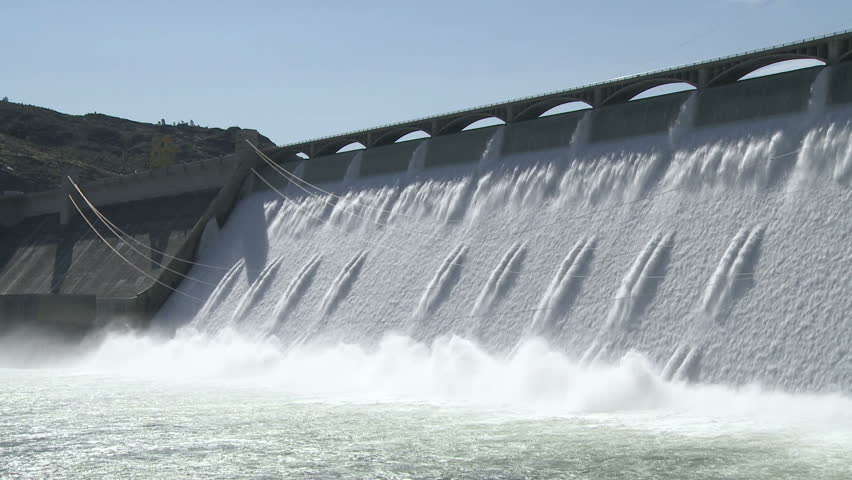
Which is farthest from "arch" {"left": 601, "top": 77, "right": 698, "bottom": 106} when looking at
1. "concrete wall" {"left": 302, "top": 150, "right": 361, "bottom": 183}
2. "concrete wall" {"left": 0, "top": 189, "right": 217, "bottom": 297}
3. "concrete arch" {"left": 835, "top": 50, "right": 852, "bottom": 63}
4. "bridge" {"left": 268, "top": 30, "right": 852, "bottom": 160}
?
"concrete wall" {"left": 0, "top": 189, "right": 217, "bottom": 297}

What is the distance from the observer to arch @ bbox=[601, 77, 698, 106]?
30.8 meters

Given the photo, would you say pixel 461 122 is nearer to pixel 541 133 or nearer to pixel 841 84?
pixel 541 133

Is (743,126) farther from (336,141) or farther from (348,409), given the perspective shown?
(336,141)

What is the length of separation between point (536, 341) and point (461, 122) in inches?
533

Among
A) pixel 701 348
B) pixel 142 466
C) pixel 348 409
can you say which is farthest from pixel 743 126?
pixel 142 466

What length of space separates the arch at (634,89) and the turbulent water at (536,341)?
1296mm

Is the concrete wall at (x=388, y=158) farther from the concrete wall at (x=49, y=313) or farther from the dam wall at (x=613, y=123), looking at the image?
the concrete wall at (x=49, y=313)

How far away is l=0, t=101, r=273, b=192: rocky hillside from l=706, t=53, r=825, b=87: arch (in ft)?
231

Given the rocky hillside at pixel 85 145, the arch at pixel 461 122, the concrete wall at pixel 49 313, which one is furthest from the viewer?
the rocky hillside at pixel 85 145

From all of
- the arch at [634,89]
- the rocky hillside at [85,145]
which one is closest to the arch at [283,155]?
the arch at [634,89]

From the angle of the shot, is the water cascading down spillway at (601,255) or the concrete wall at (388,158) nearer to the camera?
the water cascading down spillway at (601,255)

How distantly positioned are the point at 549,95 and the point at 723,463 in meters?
20.2

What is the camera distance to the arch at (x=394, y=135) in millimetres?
40250

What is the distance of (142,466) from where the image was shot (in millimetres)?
16391
